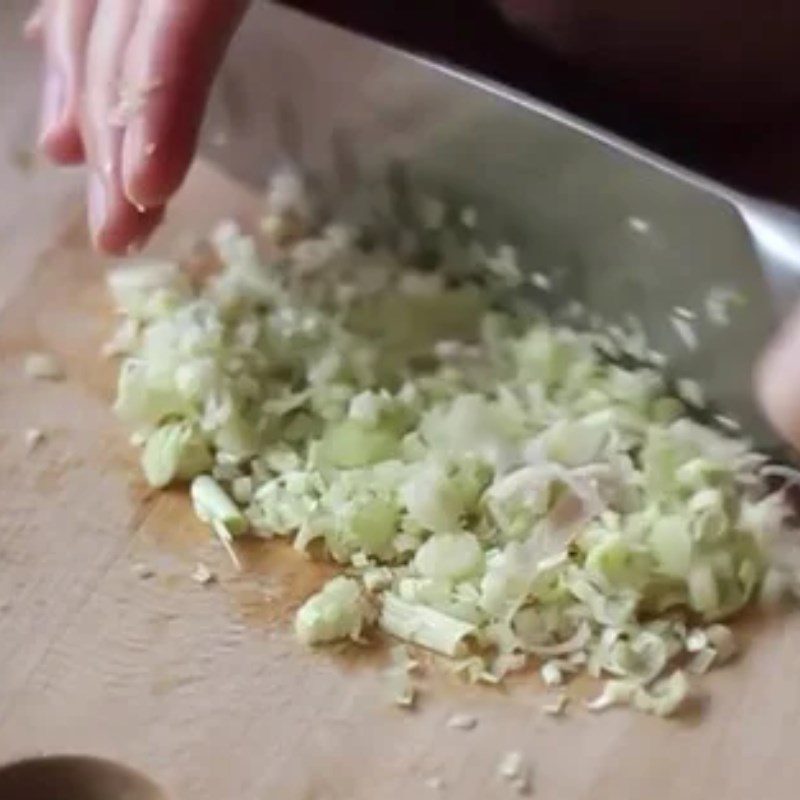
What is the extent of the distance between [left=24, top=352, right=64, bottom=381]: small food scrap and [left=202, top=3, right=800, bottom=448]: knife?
15cm

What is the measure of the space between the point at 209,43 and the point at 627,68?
0.20 meters

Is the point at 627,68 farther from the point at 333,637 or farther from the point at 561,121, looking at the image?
the point at 333,637

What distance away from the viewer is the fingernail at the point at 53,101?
1023 mm

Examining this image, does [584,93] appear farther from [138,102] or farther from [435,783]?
[435,783]

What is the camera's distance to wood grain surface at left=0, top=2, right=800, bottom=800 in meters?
0.86

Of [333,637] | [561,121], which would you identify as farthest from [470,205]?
[333,637]

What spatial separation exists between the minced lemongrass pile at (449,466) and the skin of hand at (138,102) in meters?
0.06

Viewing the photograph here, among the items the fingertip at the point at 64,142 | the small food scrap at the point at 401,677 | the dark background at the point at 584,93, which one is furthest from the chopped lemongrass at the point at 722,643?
the fingertip at the point at 64,142

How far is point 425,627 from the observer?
90 centimetres

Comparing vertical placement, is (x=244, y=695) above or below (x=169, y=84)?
below

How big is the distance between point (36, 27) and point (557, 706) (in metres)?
0.44

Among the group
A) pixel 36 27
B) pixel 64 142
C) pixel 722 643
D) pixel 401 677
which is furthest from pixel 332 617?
pixel 36 27

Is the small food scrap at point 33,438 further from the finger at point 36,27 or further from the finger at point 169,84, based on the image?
the finger at point 36,27

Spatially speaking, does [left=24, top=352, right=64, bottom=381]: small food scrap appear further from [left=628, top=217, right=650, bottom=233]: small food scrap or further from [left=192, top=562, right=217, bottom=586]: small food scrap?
[left=628, top=217, right=650, bottom=233]: small food scrap
